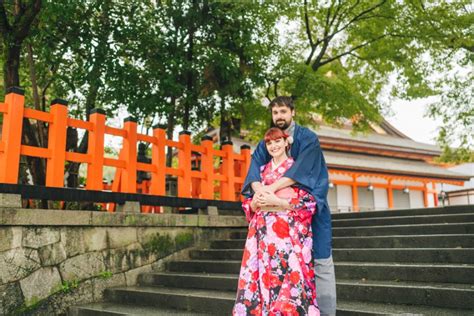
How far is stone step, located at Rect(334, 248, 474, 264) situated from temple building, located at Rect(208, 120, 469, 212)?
1107 cm

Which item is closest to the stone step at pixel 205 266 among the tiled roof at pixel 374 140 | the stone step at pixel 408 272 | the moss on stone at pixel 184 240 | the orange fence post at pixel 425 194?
the moss on stone at pixel 184 240

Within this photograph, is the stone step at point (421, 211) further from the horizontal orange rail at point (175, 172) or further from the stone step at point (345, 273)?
the horizontal orange rail at point (175, 172)

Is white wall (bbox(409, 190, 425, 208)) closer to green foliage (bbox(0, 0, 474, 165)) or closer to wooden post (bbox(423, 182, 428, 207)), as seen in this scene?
wooden post (bbox(423, 182, 428, 207))

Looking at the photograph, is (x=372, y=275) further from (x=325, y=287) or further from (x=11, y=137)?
(x=11, y=137)

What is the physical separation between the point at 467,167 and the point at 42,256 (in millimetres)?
27793

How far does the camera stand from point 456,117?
9.95 m

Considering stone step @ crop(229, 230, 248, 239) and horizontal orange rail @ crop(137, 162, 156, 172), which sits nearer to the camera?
horizontal orange rail @ crop(137, 162, 156, 172)

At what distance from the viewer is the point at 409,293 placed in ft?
12.3

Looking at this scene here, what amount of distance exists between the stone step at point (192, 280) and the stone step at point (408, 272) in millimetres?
1285

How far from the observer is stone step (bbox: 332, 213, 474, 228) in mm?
5746

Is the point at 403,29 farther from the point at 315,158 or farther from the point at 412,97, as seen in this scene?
the point at 315,158

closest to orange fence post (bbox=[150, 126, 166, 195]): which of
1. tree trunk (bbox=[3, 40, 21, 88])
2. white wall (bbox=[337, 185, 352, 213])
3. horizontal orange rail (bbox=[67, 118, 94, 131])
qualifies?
horizontal orange rail (bbox=[67, 118, 94, 131])

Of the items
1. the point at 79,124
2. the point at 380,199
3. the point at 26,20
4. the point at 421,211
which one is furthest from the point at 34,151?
the point at 380,199

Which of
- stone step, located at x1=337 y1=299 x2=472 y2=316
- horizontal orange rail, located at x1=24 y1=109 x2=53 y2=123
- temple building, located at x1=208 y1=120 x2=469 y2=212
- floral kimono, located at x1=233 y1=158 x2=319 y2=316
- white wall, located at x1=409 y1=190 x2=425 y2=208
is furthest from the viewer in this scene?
white wall, located at x1=409 y1=190 x2=425 y2=208
